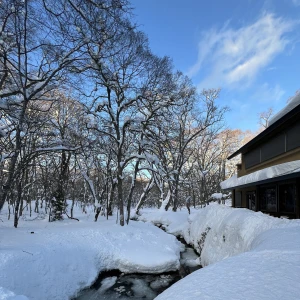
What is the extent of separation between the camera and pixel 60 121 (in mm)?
18531

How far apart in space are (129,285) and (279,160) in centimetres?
876

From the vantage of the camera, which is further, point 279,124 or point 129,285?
point 279,124

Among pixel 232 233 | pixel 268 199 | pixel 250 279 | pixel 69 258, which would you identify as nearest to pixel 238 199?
pixel 268 199

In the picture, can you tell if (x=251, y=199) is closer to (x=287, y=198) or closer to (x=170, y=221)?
(x=287, y=198)

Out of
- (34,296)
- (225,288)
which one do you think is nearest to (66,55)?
(34,296)

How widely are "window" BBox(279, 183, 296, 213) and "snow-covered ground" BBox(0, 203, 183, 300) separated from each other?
556cm

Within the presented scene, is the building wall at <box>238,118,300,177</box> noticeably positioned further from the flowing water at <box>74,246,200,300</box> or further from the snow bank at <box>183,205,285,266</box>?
the flowing water at <box>74,246,200,300</box>

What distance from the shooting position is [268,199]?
12.6 m

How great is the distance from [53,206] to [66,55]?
37.4 feet

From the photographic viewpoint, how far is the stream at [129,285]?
7.66 metres

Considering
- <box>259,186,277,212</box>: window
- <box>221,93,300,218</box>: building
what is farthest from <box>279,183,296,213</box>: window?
<box>259,186,277,212</box>: window

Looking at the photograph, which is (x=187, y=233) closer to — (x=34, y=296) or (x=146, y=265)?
(x=146, y=265)

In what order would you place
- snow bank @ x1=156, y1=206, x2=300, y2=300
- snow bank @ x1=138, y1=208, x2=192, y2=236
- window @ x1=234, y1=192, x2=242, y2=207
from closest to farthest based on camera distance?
1. snow bank @ x1=156, y1=206, x2=300, y2=300
2. window @ x1=234, y1=192, x2=242, y2=207
3. snow bank @ x1=138, y1=208, x2=192, y2=236

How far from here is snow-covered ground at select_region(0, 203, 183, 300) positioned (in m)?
6.57
